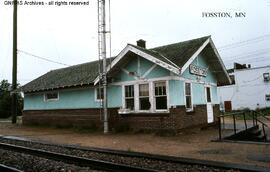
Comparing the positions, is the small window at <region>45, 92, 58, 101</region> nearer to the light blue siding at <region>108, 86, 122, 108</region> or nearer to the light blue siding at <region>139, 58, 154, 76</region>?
the light blue siding at <region>108, 86, 122, 108</region>

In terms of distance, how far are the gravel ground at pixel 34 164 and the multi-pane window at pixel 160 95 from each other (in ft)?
24.6

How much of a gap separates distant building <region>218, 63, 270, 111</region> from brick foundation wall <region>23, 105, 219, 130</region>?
25132 millimetres

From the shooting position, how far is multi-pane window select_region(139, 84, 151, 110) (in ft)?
56.0

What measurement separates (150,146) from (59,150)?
3389mm

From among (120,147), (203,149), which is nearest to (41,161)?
(120,147)

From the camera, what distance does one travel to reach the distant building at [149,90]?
16.4m

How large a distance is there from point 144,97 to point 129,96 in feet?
3.61

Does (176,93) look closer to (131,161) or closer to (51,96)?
(131,161)

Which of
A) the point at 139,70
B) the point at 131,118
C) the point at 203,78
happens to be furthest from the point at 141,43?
the point at 131,118

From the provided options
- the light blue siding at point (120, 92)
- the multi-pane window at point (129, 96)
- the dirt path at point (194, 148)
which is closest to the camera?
the dirt path at point (194, 148)

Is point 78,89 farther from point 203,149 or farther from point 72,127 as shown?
point 203,149

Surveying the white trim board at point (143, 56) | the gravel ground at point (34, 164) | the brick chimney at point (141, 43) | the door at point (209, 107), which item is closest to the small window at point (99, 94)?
the white trim board at point (143, 56)

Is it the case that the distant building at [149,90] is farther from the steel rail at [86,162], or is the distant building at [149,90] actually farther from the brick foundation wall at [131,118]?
the steel rail at [86,162]

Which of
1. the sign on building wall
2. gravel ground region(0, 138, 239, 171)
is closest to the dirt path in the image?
gravel ground region(0, 138, 239, 171)
